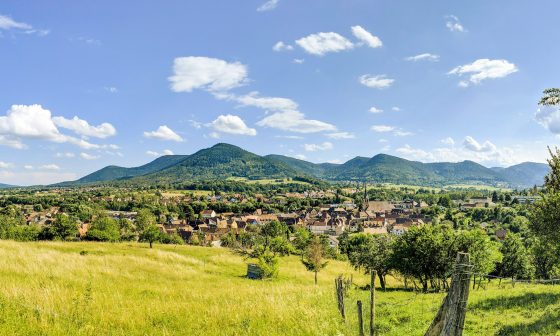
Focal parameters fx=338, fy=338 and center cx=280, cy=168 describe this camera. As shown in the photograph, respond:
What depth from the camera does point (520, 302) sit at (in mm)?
17125

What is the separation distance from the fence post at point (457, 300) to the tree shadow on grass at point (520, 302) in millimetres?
13345

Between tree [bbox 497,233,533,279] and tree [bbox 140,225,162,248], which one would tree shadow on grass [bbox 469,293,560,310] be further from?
tree [bbox 140,225,162,248]

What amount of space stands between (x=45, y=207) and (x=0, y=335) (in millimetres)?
201641

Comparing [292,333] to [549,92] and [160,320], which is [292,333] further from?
[549,92]

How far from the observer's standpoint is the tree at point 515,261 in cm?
5019

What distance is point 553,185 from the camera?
17.2 metres

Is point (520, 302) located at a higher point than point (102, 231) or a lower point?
higher

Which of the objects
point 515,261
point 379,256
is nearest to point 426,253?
point 379,256

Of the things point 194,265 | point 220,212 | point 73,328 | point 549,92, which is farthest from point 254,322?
point 220,212

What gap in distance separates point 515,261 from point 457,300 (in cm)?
5582

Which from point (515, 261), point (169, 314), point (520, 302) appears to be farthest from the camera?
point (515, 261)

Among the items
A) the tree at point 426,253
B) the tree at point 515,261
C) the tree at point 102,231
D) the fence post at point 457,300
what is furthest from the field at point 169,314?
the tree at point 102,231

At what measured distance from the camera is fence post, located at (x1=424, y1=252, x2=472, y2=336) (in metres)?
5.77

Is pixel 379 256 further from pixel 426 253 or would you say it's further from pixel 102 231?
pixel 102 231
